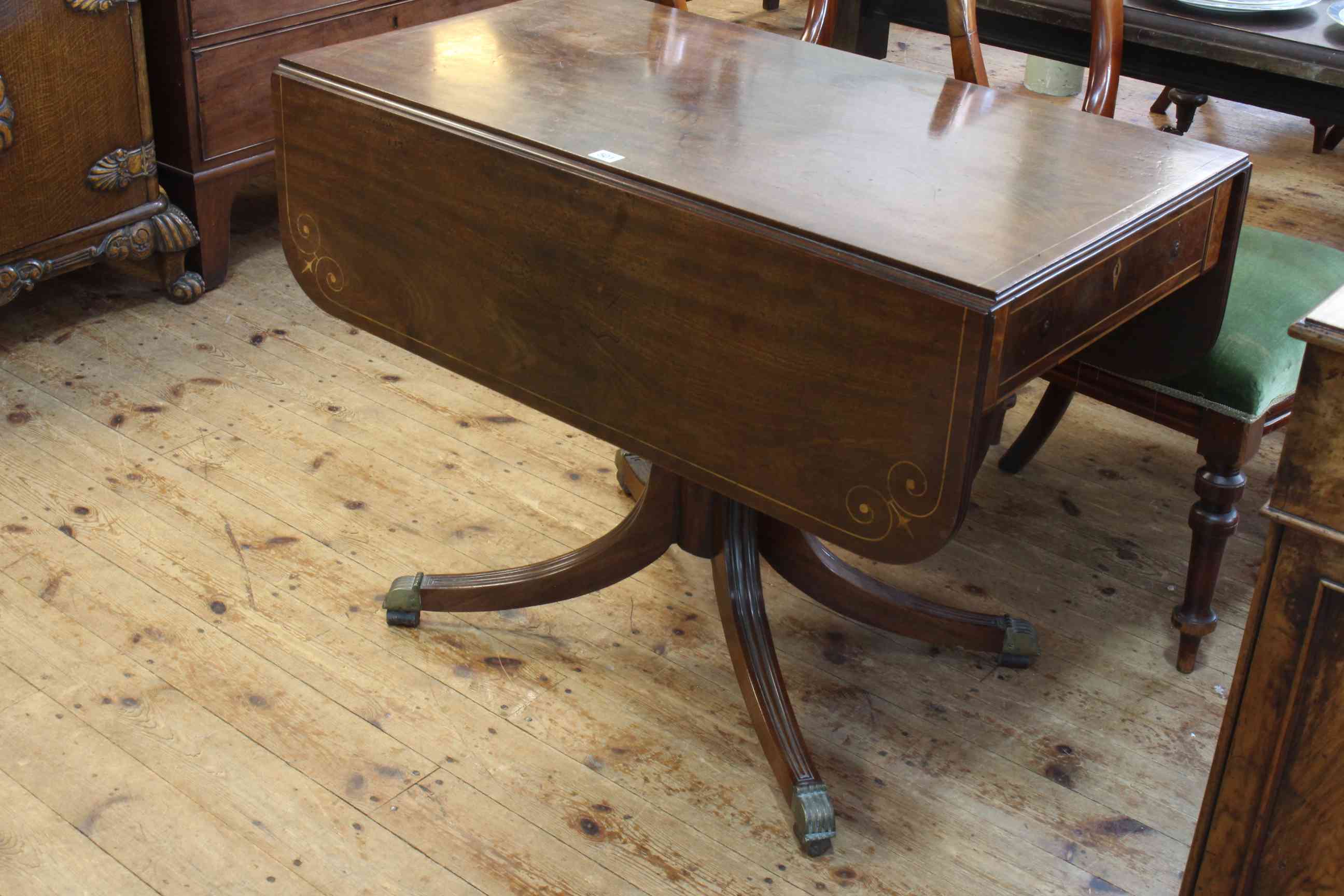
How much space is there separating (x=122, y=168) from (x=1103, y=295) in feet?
6.29

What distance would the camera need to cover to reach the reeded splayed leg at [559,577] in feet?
5.82

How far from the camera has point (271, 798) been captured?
158 centimetres

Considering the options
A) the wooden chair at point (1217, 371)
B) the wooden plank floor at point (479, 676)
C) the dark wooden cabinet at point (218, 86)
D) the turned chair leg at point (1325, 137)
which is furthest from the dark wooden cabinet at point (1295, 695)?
the turned chair leg at point (1325, 137)

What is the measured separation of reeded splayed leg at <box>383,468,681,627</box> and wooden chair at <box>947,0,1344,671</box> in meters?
0.56

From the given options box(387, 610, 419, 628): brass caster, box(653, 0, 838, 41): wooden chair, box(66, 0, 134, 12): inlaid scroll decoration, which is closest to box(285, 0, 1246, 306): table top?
box(653, 0, 838, 41): wooden chair

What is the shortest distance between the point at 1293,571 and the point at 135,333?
7.15 ft

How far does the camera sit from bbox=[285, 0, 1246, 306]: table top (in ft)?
4.22

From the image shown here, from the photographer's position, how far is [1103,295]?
4.34 feet

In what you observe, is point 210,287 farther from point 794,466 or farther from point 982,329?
point 982,329

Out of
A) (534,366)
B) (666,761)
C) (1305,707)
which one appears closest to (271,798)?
(666,761)

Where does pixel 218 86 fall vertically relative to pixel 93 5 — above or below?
below

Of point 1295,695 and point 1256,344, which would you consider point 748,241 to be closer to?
point 1295,695

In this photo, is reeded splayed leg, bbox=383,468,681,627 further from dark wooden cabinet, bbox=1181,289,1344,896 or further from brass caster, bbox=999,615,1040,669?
dark wooden cabinet, bbox=1181,289,1344,896

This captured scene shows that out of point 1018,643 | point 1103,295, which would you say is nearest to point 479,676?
point 1018,643
